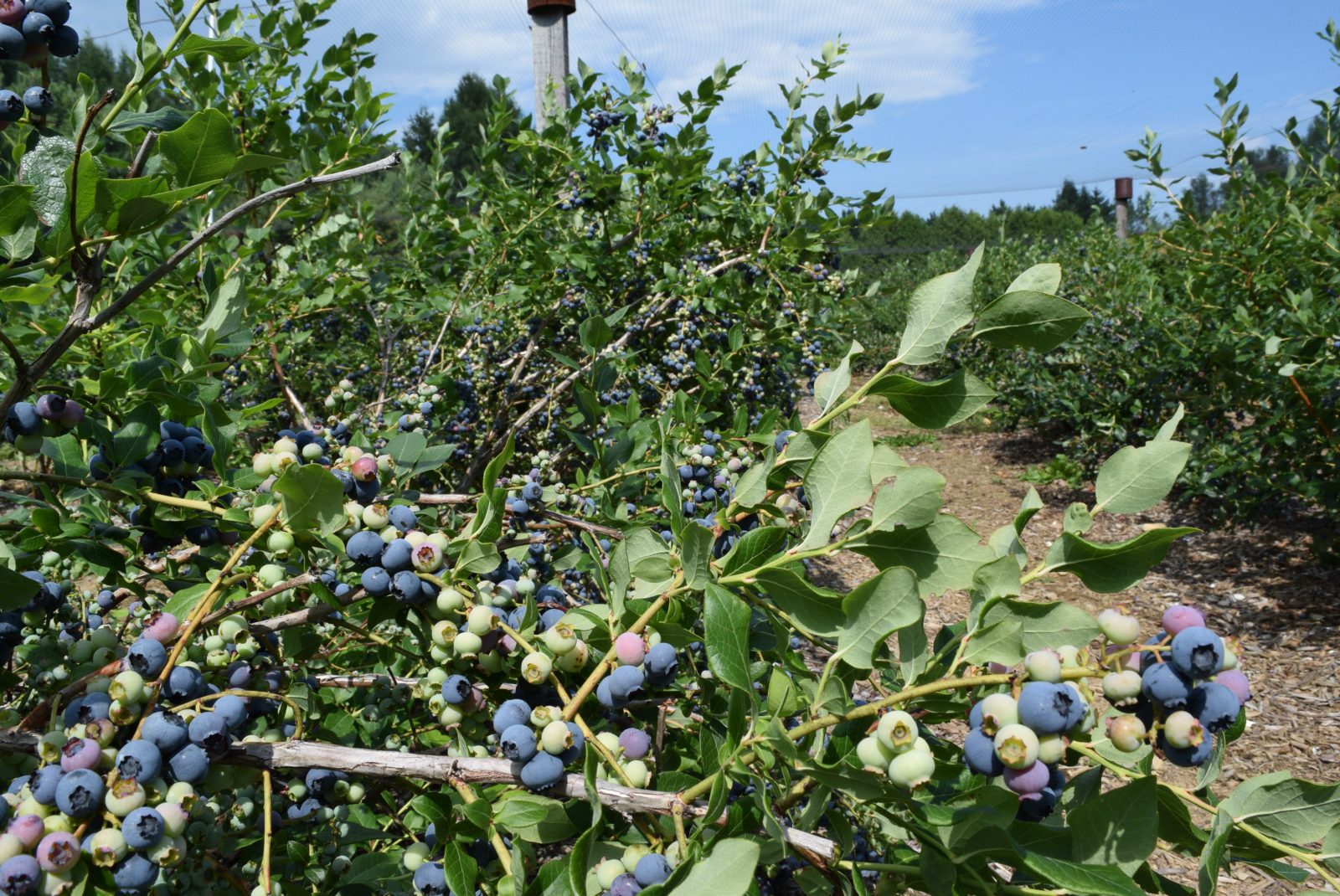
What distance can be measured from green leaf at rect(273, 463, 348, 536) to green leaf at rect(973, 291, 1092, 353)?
603 mm

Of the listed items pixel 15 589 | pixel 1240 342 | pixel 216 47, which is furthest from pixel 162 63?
pixel 1240 342

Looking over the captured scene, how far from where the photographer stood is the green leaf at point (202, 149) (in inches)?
29.4

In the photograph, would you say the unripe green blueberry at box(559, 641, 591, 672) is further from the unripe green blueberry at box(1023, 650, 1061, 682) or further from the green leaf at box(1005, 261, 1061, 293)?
the green leaf at box(1005, 261, 1061, 293)

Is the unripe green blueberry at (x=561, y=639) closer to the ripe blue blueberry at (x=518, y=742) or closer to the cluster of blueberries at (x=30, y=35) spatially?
the ripe blue blueberry at (x=518, y=742)

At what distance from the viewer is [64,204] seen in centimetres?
78

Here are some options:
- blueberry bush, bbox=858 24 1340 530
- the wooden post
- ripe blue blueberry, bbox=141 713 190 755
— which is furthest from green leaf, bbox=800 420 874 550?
the wooden post

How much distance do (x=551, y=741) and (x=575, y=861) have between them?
0.35 feet

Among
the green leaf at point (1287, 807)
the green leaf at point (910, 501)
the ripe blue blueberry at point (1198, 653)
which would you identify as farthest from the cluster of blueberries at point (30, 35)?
the green leaf at point (1287, 807)

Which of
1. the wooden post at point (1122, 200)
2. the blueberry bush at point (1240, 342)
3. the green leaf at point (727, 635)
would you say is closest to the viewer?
the green leaf at point (727, 635)

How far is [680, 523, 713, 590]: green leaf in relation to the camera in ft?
2.34

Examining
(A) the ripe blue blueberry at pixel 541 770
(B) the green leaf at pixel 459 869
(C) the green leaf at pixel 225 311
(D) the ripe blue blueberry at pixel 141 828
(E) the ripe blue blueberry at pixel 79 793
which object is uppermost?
(C) the green leaf at pixel 225 311

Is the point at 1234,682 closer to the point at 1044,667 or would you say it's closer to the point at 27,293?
the point at 1044,667

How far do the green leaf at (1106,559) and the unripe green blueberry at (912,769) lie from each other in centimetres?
19

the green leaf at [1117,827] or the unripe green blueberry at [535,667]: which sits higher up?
the unripe green blueberry at [535,667]
